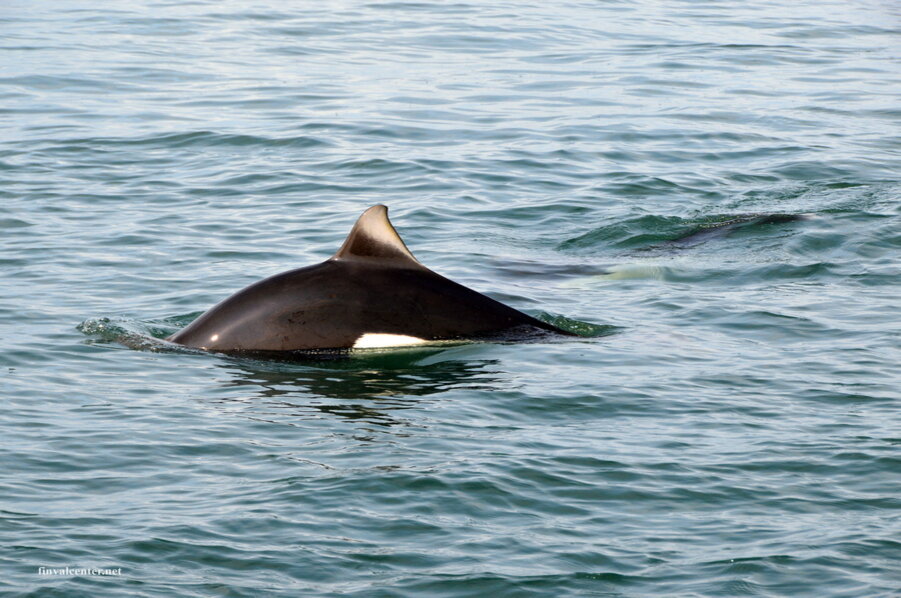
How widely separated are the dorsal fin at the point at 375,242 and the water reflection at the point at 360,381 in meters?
0.72

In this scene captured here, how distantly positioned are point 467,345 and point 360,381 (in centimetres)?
107

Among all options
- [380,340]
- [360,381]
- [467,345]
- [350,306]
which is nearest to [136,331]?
[350,306]

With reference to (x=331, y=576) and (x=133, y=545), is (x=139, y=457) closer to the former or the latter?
(x=133, y=545)

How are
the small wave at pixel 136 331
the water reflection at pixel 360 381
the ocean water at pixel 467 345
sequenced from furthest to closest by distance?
the small wave at pixel 136 331 → the water reflection at pixel 360 381 → the ocean water at pixel 467 345

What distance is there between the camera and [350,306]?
1066cm

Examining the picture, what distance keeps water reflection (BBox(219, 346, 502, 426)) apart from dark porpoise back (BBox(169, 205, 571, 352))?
0.16 metres

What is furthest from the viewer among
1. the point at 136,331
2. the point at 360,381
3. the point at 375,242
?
the point at 136,331

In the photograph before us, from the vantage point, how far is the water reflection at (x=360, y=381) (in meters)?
9.66

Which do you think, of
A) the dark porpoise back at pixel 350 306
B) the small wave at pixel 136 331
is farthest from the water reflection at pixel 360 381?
the small wave at pixel 136 331

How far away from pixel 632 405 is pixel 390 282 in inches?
81.2

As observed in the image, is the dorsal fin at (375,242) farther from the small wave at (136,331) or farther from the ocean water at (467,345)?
the small wave at (136,331)

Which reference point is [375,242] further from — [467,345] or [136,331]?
[136,331]

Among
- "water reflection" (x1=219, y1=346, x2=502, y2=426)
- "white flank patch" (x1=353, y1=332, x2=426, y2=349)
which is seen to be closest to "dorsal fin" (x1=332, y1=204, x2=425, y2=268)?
"white flank patch" (x1=353, y1=332, x2=426, y2=349)

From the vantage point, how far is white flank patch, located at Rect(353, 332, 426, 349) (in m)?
10.6
